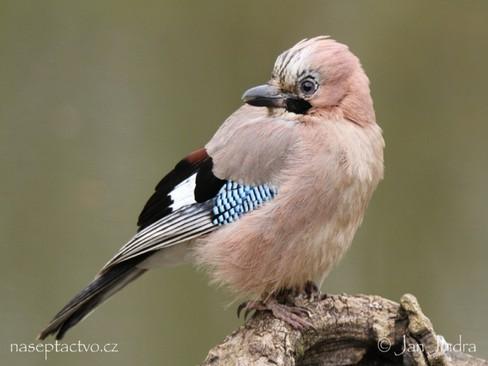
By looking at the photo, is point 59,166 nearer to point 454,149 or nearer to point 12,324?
point 12,324

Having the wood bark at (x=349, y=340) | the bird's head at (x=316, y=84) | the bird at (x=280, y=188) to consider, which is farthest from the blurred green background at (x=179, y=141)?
the wood bark at (x=349, y=340)

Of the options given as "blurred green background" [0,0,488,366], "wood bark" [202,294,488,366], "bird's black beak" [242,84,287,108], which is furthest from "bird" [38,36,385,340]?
"blurred green background" [0,0,488,366]

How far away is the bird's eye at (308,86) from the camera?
9.06 feet

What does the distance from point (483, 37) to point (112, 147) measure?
1503 mm

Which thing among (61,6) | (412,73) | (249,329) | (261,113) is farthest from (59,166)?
(249,329)

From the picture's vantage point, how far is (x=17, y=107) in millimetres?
4438

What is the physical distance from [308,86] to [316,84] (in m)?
0.02

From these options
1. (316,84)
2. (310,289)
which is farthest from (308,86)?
(310,289)

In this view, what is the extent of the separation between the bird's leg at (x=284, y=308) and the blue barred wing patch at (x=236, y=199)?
21 cm

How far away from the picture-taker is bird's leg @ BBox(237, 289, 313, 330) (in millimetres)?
2529

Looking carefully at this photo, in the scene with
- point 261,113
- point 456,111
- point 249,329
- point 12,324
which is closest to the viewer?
point 249,329

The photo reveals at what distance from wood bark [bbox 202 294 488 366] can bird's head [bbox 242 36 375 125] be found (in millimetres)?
486

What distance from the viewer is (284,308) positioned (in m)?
2.65

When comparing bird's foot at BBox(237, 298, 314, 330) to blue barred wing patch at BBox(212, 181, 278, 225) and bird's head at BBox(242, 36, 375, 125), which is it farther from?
bird's head at BBox(242, 36, 375, 125)
